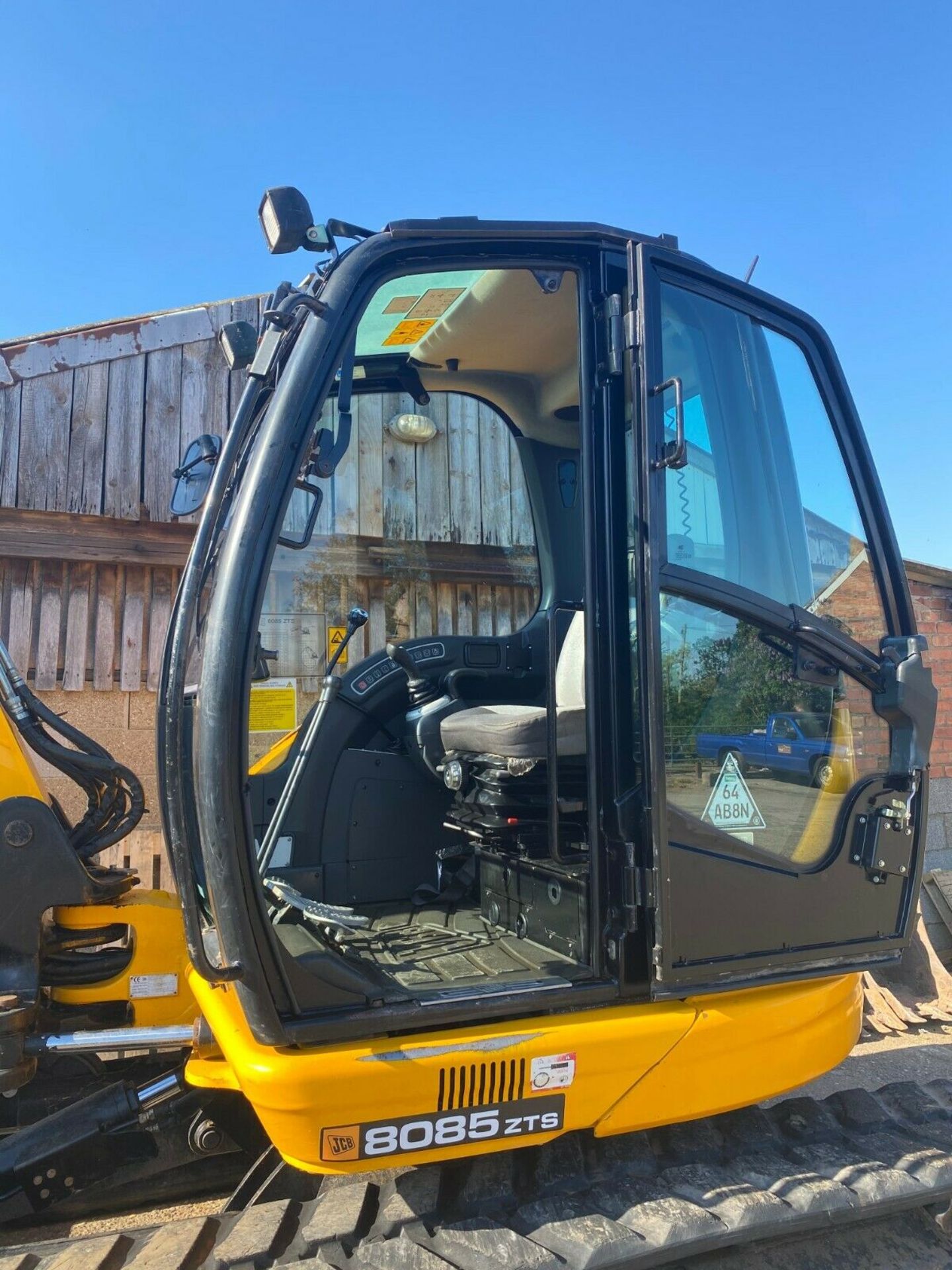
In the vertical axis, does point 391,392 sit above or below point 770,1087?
above

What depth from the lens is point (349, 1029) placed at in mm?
1819

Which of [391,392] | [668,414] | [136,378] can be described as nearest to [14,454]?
[136,378]

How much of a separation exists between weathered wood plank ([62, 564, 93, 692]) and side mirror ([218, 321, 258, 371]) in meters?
3.16

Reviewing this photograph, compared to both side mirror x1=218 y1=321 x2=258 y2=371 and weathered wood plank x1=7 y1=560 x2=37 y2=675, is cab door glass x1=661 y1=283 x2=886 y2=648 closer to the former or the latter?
side mirror x1=218 y1=321 x2=258 y2=371

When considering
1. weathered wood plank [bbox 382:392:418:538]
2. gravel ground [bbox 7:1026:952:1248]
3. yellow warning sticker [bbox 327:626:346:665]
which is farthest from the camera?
gravel ground [bbox 7:1026:952:1248]

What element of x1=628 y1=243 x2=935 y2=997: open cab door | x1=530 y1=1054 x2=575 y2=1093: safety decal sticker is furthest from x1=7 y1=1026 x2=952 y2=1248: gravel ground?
x1=530 y1=1054 x2=575 y2=1093: safety decal sticker

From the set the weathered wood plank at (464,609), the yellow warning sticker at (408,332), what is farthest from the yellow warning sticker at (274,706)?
the weathered wood plank at (464,609)

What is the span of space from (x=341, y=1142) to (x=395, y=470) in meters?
2.79

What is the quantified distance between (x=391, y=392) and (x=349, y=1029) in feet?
7.36

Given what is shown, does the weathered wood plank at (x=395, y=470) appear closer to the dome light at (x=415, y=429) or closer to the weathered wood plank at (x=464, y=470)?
the dome light at (x=415, y=429)

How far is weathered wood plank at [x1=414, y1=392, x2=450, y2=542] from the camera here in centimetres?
376

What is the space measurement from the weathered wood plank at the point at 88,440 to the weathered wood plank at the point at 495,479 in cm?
232

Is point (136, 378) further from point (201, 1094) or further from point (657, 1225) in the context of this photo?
point (657, 1225)

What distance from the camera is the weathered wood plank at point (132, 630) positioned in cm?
515
